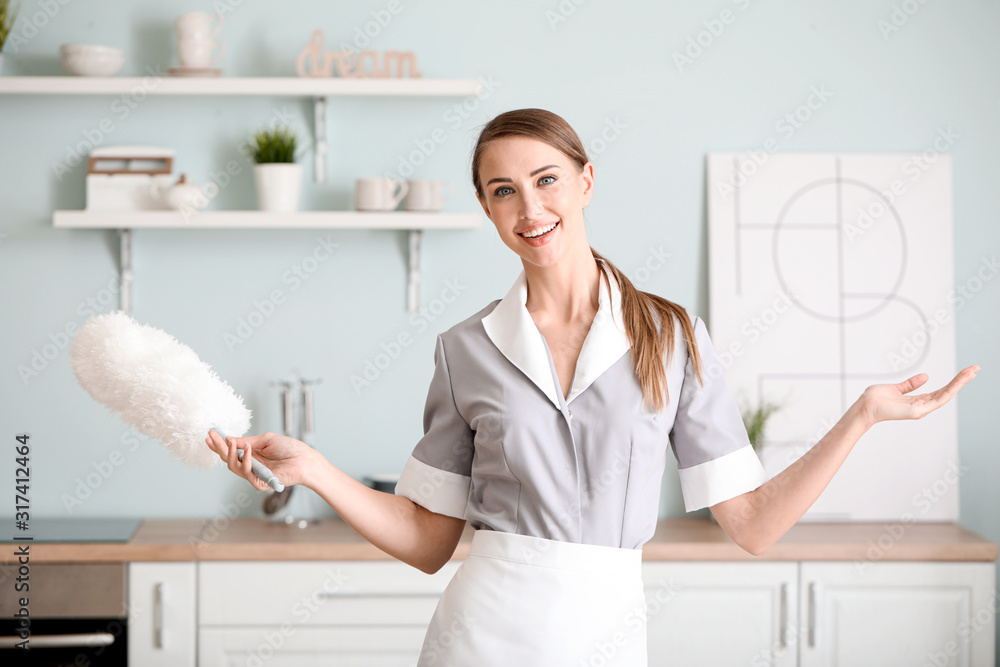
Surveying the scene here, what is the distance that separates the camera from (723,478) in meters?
1.19

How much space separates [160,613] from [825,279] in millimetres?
2006

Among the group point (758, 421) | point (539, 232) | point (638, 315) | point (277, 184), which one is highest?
point (277, 184)

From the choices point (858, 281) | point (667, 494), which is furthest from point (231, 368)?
point (858, 281)

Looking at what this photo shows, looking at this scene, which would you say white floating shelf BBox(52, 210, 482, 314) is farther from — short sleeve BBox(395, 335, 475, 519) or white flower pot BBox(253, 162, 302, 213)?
short sleeve BBox(395, 335, 475, 519)

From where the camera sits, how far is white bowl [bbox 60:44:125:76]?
2367 millimetres

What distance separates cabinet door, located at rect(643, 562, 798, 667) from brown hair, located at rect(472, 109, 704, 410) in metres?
1.13

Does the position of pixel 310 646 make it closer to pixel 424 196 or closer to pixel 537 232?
pixel 424 196

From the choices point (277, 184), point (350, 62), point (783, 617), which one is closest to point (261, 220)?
point (277, 184)

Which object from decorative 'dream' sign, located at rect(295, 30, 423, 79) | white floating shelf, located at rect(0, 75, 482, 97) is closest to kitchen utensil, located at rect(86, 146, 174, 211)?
white floating shelf, located at rect(0, 75, 482, 97)

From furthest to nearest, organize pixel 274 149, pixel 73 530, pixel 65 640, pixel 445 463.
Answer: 1. pixel 274 149
2. pixel 73 530
3. pixel 65 640
4. pixel 445 463

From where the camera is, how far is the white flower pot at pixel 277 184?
2.39m

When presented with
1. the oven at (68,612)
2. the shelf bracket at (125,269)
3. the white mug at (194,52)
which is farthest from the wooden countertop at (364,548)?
the white mug at (194,52)

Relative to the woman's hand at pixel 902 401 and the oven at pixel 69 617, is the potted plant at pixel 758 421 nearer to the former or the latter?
the woman's hand at pixel 902 401

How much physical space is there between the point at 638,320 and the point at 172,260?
1.75 metres
